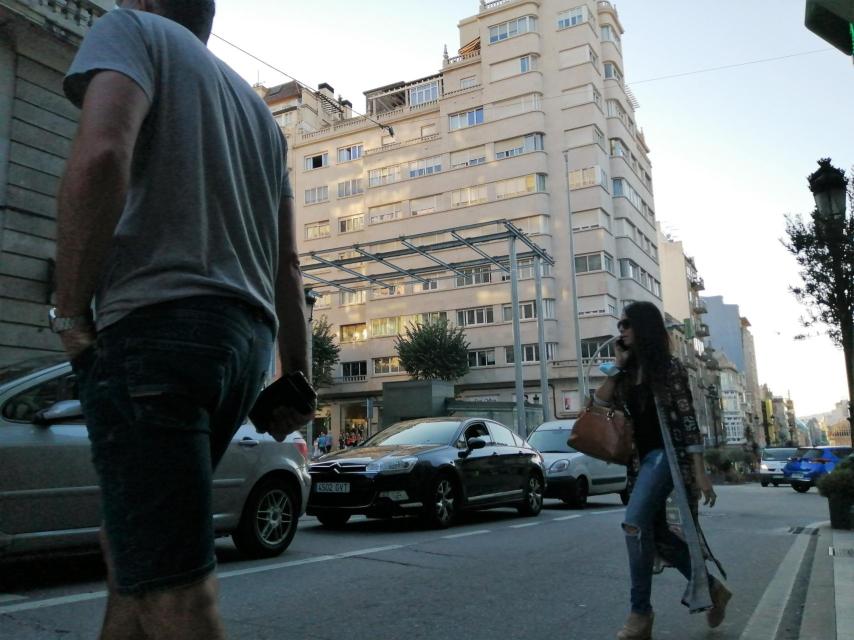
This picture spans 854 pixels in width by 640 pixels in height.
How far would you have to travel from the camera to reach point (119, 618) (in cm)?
153

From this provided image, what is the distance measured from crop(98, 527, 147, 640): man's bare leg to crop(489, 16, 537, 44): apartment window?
52073mm

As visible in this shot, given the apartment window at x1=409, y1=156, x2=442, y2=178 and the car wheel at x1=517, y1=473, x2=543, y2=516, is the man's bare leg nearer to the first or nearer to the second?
the car wheel at x1=517, y1=473, x2=543, y2=516

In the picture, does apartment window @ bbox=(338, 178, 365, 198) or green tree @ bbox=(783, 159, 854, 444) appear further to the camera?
apartment window @ bbox=(338, 178, 365, 198)

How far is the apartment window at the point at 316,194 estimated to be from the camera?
56.7m

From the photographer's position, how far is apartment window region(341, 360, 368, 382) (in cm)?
5172

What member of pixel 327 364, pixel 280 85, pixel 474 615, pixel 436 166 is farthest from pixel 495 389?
pixel 474 615

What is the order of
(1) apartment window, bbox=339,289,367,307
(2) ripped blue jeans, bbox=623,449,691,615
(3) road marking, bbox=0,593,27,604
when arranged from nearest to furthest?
(2) ripped blue jeans, bbox=623,449,691,615, (3) road marking, bbox=0,593,27,604, (1) apartment window, bbox=339,289,367,307

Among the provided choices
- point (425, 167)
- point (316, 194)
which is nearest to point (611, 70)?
point (425, 167)

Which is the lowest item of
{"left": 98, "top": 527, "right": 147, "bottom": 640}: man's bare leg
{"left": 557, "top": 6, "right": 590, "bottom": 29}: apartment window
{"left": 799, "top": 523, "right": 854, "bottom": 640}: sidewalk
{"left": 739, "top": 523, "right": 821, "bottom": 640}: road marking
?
{"left": 739, "top": 523, "right": 821, "bottom": 640}: road marking

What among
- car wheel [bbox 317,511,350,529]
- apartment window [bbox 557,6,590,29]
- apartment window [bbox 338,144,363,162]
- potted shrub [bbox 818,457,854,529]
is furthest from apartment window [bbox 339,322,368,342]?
potted shrub [bbox 818,457,854,529]

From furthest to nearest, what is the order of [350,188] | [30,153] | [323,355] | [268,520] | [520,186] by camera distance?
[350,188]
[520,186]
[323,355]
[30,153]
[268,520]

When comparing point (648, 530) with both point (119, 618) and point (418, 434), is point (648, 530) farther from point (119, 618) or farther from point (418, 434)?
point (418, 434)

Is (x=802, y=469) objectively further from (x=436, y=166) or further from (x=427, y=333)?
(x=436, y=166)

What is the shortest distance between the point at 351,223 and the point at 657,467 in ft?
169
